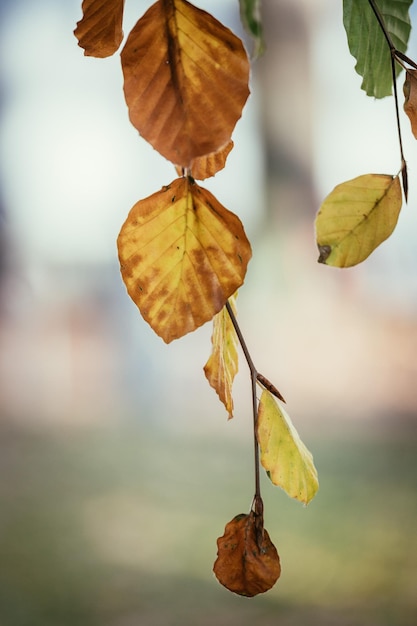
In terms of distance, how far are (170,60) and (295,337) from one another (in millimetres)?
3228

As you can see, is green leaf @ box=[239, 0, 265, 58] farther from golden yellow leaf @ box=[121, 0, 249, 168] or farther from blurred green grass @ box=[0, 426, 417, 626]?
blurred green grass @ box=[0, 426, 417, 626]

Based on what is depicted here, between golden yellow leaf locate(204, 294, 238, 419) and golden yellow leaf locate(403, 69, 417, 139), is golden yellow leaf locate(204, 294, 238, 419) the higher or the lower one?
the lower one

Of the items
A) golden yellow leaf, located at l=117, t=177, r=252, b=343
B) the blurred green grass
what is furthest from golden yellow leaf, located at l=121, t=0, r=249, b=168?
the blurred green grass

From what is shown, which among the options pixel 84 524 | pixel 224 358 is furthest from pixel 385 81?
pixel 84 524

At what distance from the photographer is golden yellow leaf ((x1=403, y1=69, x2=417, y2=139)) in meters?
0.20

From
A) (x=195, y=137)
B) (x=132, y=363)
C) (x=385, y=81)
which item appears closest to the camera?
(x=195, y=137)

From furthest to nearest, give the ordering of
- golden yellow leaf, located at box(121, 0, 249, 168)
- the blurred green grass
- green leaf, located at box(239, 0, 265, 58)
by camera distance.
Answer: the blurred green grass
green leaf, located at box(239, 0, 265, 58)
golden yellow leaf, located at box(121, 0, 249, 168)

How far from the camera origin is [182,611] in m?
1.93

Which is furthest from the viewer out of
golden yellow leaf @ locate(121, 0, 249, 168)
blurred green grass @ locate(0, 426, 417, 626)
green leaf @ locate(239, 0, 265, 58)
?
blurred green grass @ locate(0, 426, 417, 626)

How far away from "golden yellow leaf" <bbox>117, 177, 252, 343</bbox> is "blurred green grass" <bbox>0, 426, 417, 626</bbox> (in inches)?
74.9

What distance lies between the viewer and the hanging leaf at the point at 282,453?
211mm

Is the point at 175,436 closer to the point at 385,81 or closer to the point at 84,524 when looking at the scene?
the point at 84,524

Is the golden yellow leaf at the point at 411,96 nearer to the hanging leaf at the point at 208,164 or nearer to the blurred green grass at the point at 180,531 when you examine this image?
the hanging leaf at the point at 208,164

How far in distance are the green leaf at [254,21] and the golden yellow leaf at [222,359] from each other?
12 cm
